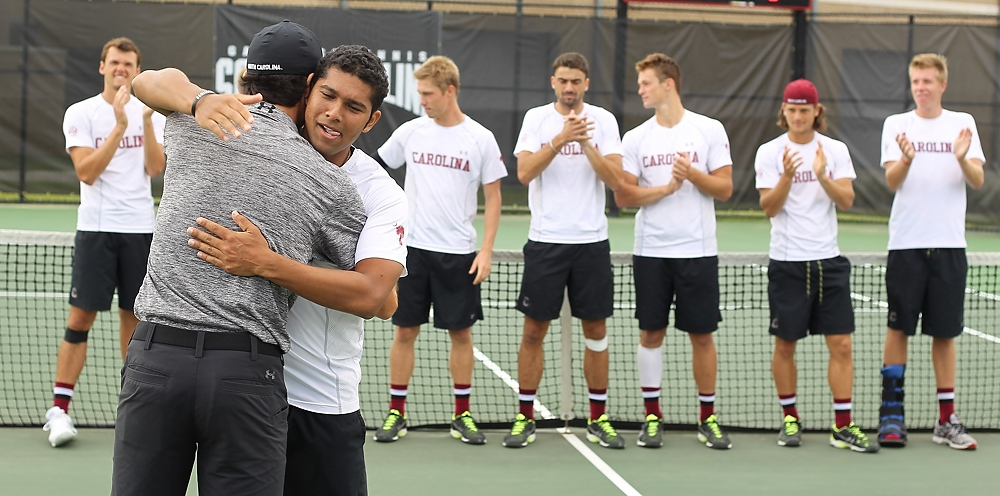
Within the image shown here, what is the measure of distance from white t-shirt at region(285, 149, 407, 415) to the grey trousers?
0.92ft

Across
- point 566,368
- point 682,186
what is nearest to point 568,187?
point 682,186

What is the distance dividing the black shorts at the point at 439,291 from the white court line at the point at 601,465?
830 mm

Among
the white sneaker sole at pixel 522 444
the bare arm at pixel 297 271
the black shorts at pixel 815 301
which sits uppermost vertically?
the bare arm at pixel 297 271

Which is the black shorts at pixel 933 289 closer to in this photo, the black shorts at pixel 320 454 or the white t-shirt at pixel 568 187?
the white t-shirt at pixel 568 187

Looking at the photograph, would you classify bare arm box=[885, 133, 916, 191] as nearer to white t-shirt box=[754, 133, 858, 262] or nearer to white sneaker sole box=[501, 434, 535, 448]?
white t-shirt box=[754, 133, 858, 262]

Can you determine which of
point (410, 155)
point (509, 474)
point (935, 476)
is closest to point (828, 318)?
point (935, 476)

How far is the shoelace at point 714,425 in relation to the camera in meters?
6.04

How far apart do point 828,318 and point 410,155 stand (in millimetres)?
2403

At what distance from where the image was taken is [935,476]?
5.59 meters

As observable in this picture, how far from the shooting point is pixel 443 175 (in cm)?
621

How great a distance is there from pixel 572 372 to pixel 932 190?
2.26 m

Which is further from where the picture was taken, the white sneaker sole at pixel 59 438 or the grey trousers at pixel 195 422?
the white sneaker sole at pixel 59 438

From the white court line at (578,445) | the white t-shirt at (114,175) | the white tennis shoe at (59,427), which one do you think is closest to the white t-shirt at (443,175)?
the white court line at (578,445)

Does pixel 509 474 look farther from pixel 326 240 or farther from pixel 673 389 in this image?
pixel 326 240
